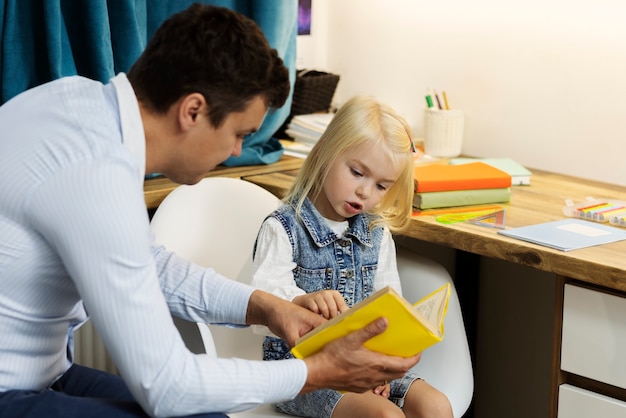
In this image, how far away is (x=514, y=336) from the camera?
2.40m

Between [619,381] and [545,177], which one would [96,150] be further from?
[545,177]

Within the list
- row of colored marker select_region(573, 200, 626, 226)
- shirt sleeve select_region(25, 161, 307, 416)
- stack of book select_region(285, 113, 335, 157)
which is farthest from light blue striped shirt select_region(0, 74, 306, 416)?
stack of book select_region(285, 113, 335, 157)

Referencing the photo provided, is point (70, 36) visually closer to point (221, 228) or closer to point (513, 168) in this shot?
point (221, 228)

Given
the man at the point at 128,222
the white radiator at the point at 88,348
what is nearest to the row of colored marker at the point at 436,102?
the white radiator at the point at 88,348

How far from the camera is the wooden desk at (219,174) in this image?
204 cm

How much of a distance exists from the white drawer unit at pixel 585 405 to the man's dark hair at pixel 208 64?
2.63 ft

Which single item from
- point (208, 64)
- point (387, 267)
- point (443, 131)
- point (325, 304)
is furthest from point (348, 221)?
point (208, 64)

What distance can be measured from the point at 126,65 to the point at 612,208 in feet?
3.63

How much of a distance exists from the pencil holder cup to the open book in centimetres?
107

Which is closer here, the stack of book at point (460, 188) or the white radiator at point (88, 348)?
the stack of book at point (460, 188)

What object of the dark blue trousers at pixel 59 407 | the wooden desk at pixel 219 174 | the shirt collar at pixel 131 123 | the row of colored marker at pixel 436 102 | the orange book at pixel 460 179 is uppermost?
the shirt collar at pixel 131 123

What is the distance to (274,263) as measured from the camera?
175 centimetres

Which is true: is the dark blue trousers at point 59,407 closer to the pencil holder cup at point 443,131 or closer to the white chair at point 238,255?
the white chair at point 238,255

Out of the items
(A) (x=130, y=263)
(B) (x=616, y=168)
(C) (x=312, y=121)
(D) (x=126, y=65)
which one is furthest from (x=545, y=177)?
(A) (x=130, y=263)
